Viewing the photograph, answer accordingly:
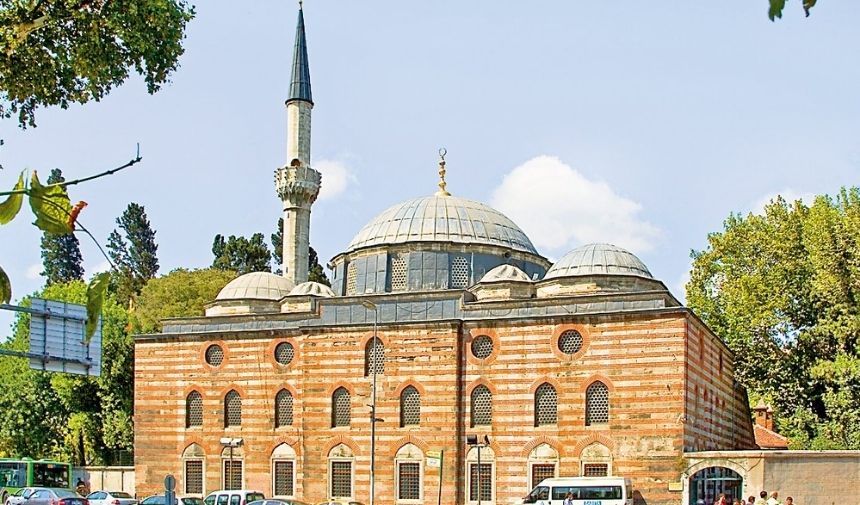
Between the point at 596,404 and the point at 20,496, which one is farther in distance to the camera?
the point at 20,496

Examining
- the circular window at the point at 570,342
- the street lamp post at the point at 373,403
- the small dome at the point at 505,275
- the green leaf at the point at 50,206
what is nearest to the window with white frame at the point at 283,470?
the street lamp post at the point at 373,403

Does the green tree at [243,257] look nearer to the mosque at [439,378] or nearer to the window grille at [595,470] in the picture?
the mosque at [439,378]

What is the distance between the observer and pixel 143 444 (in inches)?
1443

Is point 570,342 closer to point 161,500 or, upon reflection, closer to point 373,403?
point 373,403

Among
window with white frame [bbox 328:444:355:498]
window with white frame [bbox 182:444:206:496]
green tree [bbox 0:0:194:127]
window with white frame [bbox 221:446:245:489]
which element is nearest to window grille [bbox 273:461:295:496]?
window with white frame [bbox 221:446:245:489]

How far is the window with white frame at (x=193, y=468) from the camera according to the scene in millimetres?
35694

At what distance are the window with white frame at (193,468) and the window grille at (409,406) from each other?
7088 mm

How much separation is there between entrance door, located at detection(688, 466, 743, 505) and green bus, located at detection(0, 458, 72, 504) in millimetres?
19274

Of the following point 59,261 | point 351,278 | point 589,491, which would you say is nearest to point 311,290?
point 351,278

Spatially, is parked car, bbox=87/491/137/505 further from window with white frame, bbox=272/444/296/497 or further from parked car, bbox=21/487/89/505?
window with white frame, bbox=272/444/296/497

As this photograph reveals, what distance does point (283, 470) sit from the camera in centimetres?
3481

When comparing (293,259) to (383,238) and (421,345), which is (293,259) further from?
(421,345)

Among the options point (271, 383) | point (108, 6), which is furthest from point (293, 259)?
point (108, 6)

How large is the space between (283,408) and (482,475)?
276 inches
